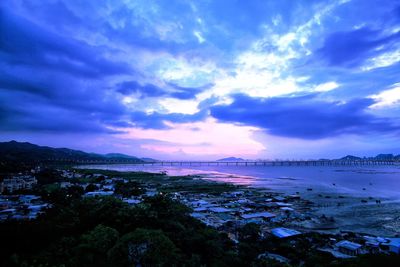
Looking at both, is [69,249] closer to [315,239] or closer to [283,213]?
[315,239]

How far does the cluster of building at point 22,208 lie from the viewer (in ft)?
68.4

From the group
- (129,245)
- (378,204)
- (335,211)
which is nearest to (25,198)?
(129,245)

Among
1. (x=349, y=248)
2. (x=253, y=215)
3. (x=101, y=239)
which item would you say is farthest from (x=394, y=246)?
(x=101, y=239)

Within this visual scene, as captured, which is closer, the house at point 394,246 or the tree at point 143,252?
the tree at point 143,252

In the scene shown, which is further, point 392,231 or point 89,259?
Answer: point 392,231

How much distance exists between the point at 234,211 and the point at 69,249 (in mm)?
19686

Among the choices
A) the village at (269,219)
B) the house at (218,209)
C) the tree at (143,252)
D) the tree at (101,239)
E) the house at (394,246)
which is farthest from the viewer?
the house at (218,209)

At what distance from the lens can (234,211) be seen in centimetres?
2972

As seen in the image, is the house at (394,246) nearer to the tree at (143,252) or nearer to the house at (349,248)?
the house at (349,248)

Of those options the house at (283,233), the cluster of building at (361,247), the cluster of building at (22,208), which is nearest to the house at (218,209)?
the house at (283,233)

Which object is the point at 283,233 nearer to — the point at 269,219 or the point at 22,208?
the point at 269,219

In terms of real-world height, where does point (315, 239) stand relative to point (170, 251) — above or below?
below

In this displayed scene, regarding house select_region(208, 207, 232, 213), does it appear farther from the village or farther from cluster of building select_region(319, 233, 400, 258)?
cluster of building select_region(319, 233, 400, 258)

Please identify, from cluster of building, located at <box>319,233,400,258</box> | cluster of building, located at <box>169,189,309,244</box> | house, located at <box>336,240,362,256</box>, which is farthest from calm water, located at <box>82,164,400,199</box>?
house, located at <box>336,240,362,256</box>
